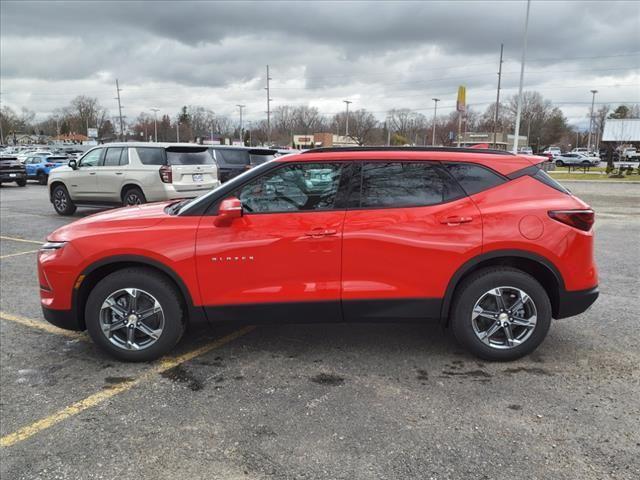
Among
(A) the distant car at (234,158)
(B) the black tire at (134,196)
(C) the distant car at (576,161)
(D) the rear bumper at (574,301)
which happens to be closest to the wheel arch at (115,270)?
(D) the rear bumper at (574,301)

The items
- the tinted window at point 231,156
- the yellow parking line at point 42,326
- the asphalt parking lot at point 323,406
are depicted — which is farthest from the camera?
the tinted window at point 231,156

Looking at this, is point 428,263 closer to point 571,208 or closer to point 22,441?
point 571,208

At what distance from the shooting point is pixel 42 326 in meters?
5.02

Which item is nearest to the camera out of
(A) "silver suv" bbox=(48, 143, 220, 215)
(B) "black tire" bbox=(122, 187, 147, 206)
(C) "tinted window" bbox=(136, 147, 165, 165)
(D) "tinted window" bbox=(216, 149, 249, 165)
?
(A) "silver suv" bbox=(48, 143, 220, 215)

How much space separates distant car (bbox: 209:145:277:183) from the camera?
13.8 meters

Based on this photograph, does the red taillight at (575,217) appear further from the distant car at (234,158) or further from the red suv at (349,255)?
the distant car at (234,158)

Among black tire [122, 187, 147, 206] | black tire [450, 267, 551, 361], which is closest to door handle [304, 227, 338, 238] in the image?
black tire [450, 267, 551, 361]

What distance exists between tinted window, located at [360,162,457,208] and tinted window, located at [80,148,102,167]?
10807 millimetres

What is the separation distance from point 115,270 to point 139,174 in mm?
8491

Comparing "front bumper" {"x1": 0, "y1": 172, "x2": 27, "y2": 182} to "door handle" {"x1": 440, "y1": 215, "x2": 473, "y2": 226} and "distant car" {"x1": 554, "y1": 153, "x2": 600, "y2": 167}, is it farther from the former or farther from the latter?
"distant car" {"x1": 554, "y1": 153, "x2": 600, "y2": 167}

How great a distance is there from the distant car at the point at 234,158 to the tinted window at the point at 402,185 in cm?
980

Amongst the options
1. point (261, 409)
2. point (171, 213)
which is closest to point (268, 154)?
point (171, 213)

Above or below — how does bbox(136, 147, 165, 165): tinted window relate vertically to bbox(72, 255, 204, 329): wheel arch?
above

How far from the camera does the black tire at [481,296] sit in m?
3.89
